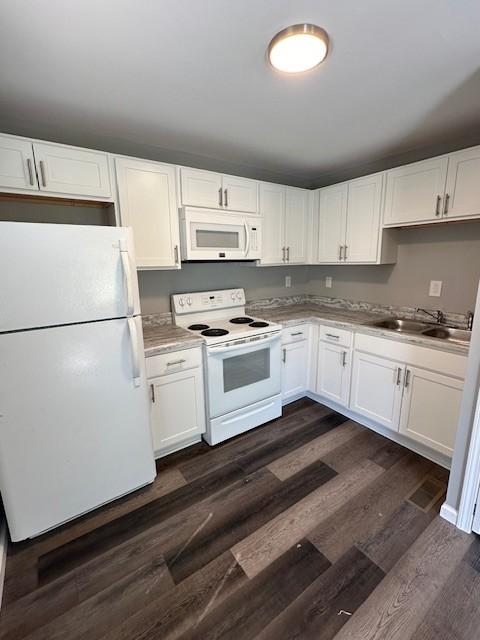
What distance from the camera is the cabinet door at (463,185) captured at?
6.35ft

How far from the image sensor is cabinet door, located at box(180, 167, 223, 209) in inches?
89.0

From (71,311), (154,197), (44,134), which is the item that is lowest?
(71,311)

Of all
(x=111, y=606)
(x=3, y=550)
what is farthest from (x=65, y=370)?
(x=111, y=606)

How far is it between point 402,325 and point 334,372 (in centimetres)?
76

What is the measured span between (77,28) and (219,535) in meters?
2.47

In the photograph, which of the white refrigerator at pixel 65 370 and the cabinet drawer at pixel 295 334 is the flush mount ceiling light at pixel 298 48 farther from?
the cabinet drawer at pixel 295 334

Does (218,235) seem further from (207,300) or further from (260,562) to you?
(260,562)

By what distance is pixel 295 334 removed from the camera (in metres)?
2.79

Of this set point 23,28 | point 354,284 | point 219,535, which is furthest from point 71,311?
point 354,284

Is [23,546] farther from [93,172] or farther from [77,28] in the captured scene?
[77,28]

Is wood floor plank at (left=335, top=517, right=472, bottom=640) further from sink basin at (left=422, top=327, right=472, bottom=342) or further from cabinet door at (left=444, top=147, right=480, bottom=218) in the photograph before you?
cabinet door at (left=444, top=147, right=480, bottom=218)

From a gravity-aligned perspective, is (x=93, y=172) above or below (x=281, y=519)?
above

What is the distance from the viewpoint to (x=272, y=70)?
4.64 feet

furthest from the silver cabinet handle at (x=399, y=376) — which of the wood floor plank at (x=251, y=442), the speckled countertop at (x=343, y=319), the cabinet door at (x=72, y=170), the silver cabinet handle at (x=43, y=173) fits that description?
the silver cabinet handle at (x=43, y=173)
